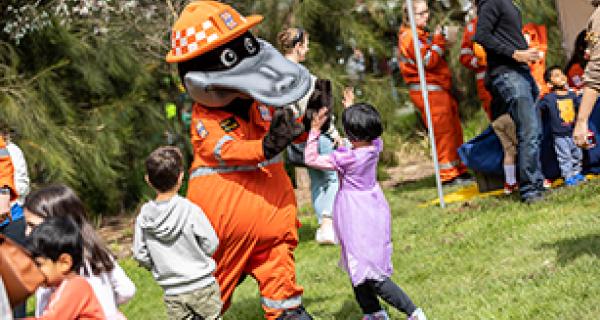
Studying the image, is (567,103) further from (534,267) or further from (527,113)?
(534,267)

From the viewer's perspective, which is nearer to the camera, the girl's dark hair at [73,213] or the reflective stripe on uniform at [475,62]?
the girl's dark hair at [73,213]

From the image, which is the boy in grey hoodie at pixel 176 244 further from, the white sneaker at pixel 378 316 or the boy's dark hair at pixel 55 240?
the white sneaker at pixel 378 316

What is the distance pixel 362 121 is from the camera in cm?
463

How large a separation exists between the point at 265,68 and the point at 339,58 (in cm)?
659

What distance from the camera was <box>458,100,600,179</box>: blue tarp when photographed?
25.0 ft

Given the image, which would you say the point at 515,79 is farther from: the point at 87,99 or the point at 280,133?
the point at 87,99

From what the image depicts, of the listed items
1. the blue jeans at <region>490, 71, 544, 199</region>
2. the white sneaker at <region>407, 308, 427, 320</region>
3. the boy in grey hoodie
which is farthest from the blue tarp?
the boy in grey hoodie

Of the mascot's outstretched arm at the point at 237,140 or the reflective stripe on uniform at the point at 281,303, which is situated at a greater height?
the mascot's outstretched arm at the point at 237,140

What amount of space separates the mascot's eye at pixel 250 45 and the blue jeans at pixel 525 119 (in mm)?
2821

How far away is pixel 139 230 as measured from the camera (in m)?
4.32

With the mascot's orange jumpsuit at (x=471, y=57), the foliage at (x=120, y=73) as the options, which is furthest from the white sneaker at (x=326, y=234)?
the foliage at (x=120, y=73)

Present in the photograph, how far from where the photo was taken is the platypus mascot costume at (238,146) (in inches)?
174

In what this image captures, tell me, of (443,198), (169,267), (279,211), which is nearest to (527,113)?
(443,198)

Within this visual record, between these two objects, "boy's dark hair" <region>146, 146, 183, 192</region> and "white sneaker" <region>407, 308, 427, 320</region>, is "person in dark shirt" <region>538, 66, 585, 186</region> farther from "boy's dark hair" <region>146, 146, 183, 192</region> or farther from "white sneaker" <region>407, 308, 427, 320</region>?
"boy's dark hair" <region>146, 146, 183, 192</region>
